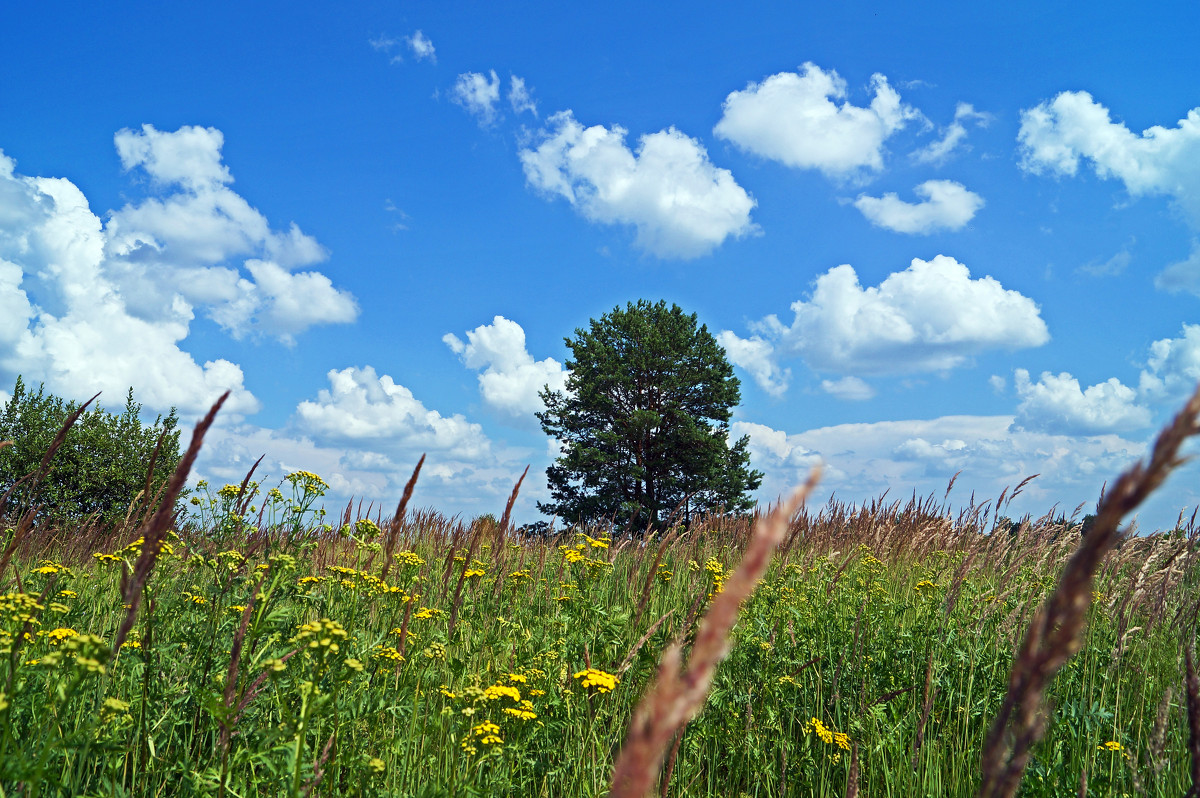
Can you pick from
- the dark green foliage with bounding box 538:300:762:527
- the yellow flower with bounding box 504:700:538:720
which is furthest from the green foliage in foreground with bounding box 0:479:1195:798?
the dark green foliage with bounding box 538:300:762:527

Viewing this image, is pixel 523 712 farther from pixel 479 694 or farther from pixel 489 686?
pixel 489 686

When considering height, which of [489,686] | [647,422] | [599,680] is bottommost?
[489,686]

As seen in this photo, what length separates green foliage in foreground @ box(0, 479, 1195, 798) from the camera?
2.51 meters

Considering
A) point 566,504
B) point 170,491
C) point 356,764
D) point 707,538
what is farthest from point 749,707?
point 566,504

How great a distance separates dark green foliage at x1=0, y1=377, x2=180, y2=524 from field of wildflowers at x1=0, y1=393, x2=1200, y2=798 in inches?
622

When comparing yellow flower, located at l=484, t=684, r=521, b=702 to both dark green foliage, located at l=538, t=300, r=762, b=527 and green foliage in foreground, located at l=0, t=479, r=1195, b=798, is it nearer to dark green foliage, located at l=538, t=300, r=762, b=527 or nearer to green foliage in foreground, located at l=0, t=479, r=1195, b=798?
green foliage in foreground, located at l=0, t=479, r=1195, b=798

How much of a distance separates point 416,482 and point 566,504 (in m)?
29.8

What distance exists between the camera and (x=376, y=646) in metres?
3.42

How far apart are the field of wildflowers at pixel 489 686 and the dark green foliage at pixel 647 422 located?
974 inches

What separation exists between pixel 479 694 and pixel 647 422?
28279 mm

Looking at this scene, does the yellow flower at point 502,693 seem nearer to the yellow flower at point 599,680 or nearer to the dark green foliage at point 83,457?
the yellow flower at point 599,680

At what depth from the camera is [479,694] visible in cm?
266

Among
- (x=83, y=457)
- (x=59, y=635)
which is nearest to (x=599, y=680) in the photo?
(x=59, y=635)

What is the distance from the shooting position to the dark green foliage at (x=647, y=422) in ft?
102
